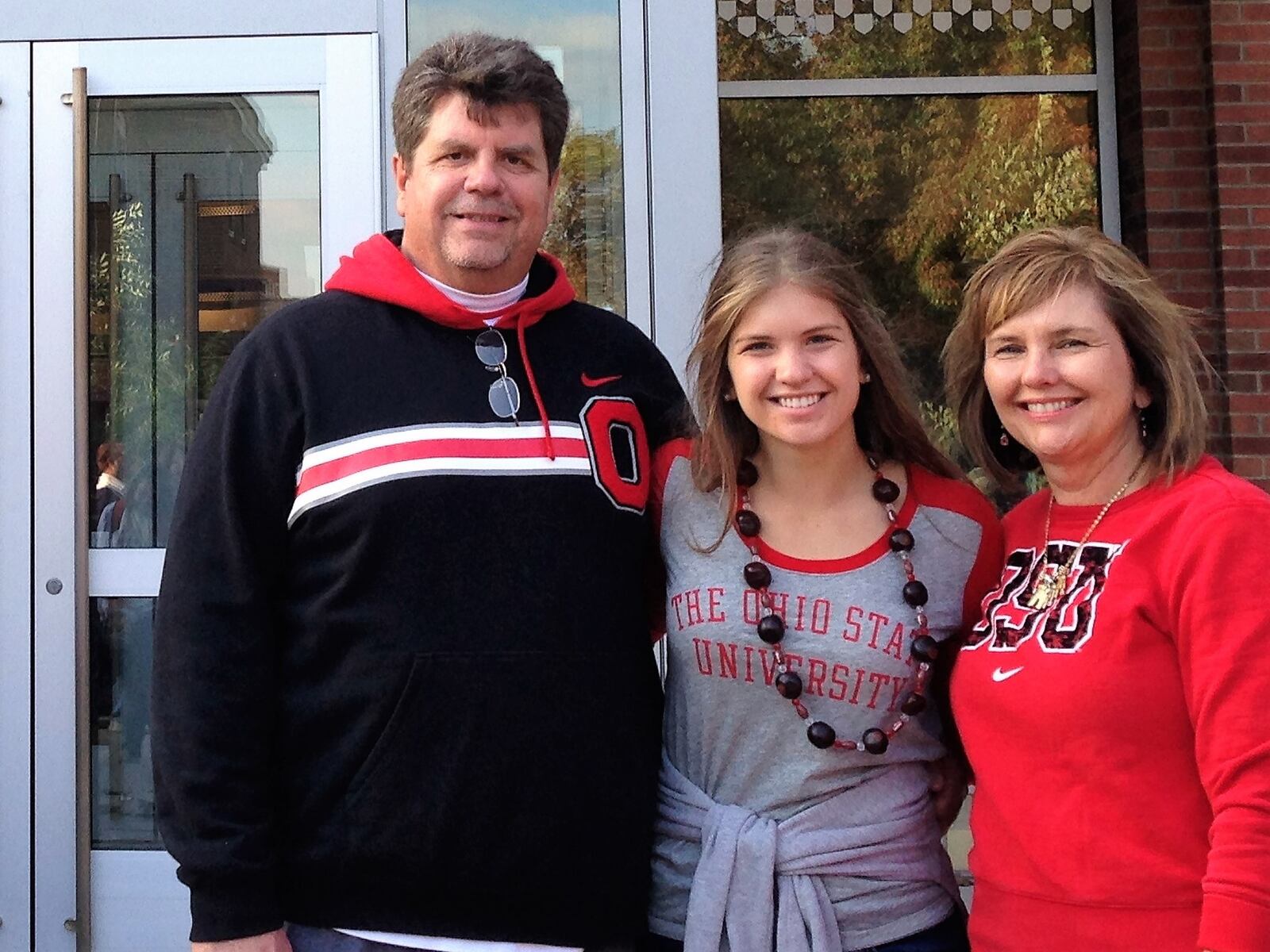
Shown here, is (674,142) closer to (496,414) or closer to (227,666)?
(496,414)

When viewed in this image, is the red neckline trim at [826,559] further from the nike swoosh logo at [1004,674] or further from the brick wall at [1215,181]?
the brick wall at [1215,181]

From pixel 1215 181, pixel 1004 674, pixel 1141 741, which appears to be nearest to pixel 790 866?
pixel 1004 674

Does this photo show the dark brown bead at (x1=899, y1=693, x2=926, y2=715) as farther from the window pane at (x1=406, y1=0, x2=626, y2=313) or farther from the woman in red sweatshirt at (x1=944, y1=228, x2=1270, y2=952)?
the window pane at (x1=406, y1=0, x2=626, y2=313)

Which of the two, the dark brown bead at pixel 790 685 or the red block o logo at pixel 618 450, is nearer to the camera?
the dark brown bead at pixel 790 685

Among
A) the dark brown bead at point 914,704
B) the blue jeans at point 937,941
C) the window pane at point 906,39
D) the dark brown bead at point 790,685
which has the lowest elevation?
→ the blue jeans at point 937,941

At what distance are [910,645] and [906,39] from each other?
461cm

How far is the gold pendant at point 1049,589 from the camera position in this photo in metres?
1.99

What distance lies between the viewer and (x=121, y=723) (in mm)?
4078

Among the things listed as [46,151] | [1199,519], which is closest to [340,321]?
[1199,519]

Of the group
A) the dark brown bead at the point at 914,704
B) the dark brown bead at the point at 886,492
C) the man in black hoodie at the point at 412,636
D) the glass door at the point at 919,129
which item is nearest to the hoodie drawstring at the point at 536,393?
the man in black hoodie at the point at 412,636

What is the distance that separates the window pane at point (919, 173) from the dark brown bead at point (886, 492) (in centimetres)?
397

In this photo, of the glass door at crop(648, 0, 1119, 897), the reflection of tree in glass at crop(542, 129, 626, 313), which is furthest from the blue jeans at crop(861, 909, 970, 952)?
the glass door at crop(648, 0, 1119, 897)

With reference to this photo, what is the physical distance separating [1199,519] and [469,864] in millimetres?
1122

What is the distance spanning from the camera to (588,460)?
218 cm
